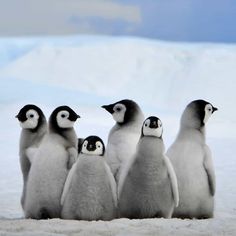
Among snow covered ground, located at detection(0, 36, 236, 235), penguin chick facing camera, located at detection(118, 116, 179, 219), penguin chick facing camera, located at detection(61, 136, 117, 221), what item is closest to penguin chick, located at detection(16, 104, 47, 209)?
penguin chick facing camera, located at detection(61, 136, 117, 221)

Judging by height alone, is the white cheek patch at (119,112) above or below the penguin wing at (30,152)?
above

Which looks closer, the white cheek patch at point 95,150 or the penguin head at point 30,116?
the white cheek patch at point 95,150

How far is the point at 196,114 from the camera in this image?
3.86 metres

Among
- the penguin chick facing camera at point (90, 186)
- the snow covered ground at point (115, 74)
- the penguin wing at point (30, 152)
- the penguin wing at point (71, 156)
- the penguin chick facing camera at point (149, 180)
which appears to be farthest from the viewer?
the snow covered ground at point (115, 74)

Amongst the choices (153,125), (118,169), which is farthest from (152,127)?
(118,169)

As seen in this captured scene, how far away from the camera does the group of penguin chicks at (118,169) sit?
3.31m

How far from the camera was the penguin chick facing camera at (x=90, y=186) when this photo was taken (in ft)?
10.8

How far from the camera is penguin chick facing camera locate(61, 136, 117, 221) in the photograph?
329 centimetres

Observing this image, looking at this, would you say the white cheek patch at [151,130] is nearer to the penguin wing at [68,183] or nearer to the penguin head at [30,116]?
the penguin wing at [68,183]

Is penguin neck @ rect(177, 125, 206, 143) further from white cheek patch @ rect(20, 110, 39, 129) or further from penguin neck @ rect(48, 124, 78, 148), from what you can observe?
white cheek patch @ rect(20, 110, 39, 129)

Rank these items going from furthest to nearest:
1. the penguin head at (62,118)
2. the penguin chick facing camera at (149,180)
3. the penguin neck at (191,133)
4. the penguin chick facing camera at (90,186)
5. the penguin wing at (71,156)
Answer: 1. the penguin neck at (191,133)
2. the penguin head at (62,118)
3. the penguin wing at (71,156)
4. the penguin chick facing camera at (149,180)
5. the penguin chick facing camera at (90,186)

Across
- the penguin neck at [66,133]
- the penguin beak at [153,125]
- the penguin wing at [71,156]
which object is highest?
the penguin beak at [153,125]

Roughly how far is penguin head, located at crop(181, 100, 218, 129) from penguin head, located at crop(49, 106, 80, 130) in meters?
0.72

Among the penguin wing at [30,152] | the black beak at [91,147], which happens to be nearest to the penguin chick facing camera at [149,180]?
the black beak at [91,147]
